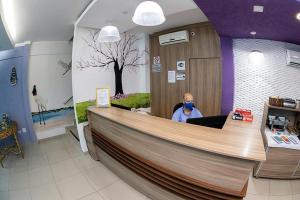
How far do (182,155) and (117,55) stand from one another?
3486mm

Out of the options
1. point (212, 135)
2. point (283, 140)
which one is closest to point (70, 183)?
point (212, 135)

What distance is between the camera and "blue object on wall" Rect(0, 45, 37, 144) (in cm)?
440

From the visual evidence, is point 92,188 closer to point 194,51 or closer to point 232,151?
point 232,151

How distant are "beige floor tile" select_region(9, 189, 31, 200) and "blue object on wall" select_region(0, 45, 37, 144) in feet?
6.93

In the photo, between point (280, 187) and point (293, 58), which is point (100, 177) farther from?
point (293, 58)

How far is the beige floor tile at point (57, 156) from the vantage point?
148 inches

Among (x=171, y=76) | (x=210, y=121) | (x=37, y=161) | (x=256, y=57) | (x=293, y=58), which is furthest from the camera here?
(x=171, y=76)

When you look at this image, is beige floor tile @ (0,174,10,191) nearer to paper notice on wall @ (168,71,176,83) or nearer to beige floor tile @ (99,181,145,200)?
beige floor tile @ (99,181,145,200)

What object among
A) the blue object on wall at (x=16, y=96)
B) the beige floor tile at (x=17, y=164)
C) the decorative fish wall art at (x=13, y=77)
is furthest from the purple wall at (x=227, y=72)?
the decorative fish wall art at (x=13, y=77)

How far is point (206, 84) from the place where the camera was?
404cm

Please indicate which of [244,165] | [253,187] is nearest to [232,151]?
[244,165]

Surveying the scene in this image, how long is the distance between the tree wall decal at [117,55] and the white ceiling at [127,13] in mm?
469

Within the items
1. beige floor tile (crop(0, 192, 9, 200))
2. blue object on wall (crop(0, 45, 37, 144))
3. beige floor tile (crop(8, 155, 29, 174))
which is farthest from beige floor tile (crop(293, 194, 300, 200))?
blue object on wall (crop(0, 45, 37, 144))

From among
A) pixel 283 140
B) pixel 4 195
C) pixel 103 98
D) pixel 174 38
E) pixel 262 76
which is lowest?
pixel 4 195
